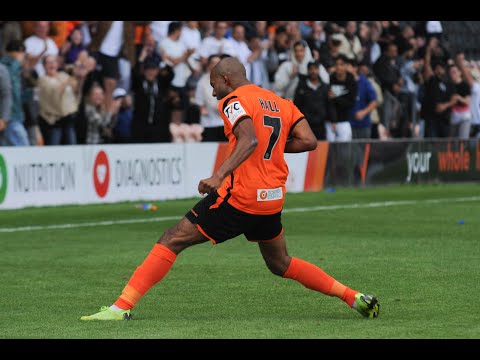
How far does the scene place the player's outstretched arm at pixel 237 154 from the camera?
26.5 ft

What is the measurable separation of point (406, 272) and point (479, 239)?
3.59 m

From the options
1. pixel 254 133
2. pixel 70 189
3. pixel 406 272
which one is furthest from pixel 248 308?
pixel 70 189

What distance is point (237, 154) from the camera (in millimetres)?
8211

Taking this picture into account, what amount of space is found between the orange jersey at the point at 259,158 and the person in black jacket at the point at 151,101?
13039mm

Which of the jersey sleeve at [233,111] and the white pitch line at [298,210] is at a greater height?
the jersey sleeve at [233,111]

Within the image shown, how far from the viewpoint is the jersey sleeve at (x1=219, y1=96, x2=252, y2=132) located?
8.36m

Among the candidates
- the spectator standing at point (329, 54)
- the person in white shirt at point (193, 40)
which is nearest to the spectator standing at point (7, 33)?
the person in white shirt at point (193, 40)

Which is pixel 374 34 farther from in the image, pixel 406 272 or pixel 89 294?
pixel 89 294

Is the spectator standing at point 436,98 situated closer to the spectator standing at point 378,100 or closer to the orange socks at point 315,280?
the spectator standing at point 378,100

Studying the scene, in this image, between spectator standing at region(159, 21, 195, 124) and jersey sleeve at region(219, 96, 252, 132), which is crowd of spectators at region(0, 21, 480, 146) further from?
jersey sleeve at region(219, 96, 252, 132)

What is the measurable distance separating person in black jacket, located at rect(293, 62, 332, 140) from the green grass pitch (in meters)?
4.29

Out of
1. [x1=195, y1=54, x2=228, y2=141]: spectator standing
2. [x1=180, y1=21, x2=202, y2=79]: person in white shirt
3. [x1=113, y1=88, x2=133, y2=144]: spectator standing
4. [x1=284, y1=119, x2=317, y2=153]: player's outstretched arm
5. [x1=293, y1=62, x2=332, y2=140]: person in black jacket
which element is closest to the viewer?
[x1=284, y1=119, x2=317, y2=153]: player's outstretched arm

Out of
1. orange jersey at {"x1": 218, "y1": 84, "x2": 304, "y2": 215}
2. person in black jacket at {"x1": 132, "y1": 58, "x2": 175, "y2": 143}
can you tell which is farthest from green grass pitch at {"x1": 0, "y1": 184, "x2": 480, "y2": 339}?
person in black jacket at {"x1": 132, "y1": 58, "x2": 175, "y2": 143}

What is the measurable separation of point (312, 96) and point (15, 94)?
22.6ft
